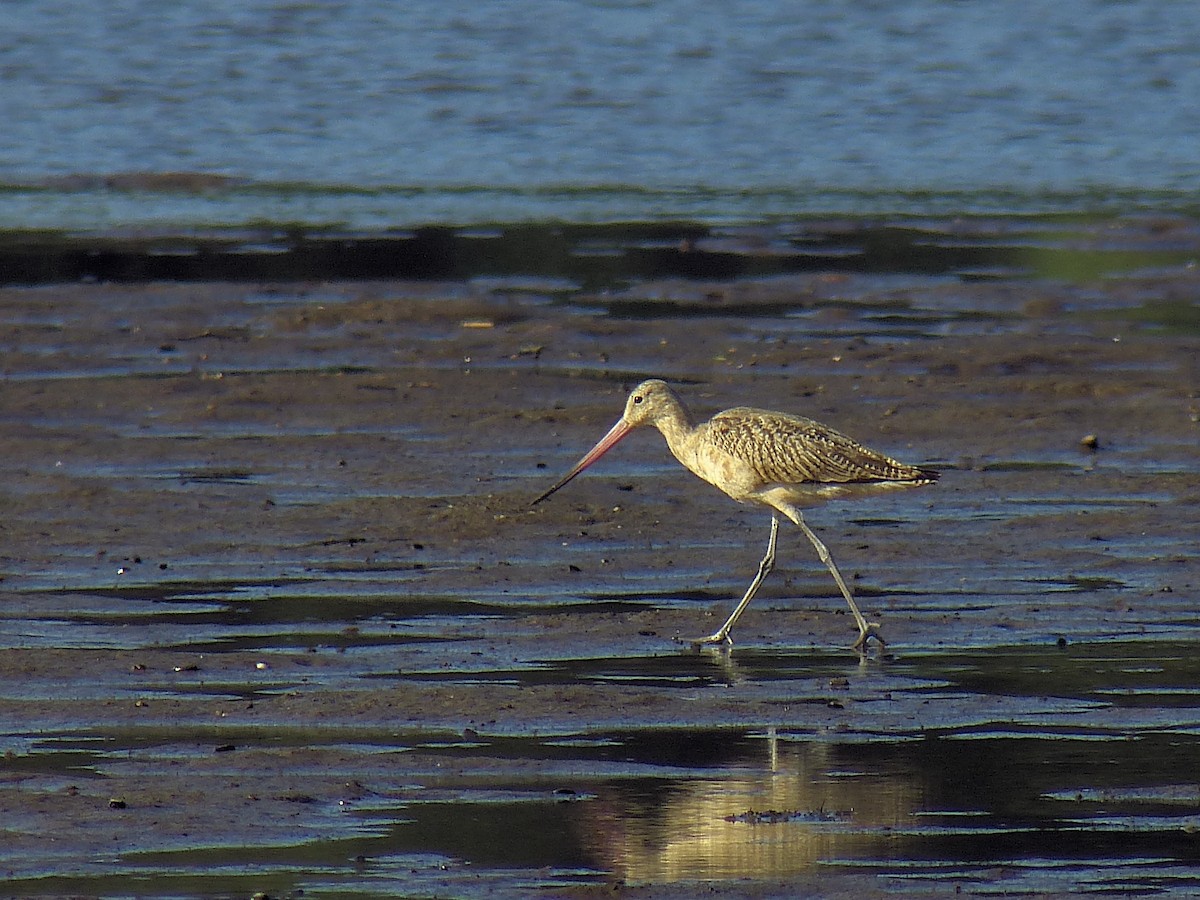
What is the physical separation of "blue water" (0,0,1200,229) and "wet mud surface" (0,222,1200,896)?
21.0 feet

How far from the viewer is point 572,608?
9.56m

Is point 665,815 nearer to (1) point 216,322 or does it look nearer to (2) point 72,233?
(1) point 216,322

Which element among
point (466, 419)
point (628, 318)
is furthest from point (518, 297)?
point (466, 419)

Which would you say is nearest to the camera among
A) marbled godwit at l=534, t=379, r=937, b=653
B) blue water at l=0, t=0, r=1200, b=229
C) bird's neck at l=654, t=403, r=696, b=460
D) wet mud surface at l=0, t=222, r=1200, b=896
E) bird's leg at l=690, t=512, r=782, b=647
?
wet mud surface at l=0, t=222, r=1200, b=896

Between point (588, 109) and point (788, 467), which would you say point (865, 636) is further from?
point (588, 109)

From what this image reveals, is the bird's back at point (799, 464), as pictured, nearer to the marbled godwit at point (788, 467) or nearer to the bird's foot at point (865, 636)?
the marbled godwit at point (788, 467)

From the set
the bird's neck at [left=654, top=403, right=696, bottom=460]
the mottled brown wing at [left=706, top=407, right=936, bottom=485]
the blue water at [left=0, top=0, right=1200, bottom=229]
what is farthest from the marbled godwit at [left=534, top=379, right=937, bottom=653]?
the blue water at [left=0, top=0, right=1200, bottom=229]

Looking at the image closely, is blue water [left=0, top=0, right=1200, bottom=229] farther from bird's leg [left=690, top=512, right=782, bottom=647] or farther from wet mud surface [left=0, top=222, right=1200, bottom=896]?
bird's leg [left=690, top=512, right=782, bottom=647]

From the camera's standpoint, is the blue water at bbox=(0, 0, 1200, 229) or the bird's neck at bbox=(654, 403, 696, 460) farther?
the blue water at bbox=(0, 0, 1200, 229)

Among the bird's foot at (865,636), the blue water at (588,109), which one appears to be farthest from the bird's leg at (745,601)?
the blue water at (588,109)

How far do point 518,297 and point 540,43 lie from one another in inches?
635

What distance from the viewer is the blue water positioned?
2347 cm

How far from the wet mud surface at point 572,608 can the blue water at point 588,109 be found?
6.40m

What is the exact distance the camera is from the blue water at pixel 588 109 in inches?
924
